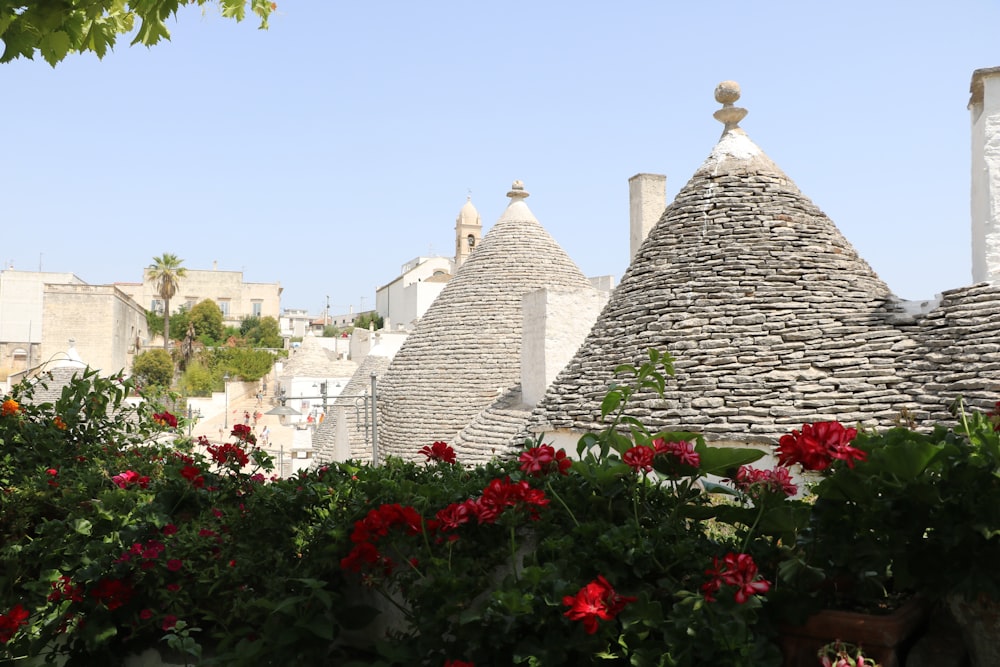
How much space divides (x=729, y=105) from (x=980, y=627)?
31.7ft

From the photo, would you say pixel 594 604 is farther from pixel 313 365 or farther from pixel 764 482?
pixel 313 365

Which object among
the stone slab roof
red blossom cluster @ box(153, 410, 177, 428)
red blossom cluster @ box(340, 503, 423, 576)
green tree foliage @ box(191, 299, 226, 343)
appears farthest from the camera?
green tree foliage @ box(191, 299, 226, 343)

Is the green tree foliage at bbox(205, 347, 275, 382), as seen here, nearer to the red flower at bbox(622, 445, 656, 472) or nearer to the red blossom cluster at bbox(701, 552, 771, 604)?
the red flower at bbox(622, 445, 656, 472)

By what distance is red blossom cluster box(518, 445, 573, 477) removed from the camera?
2.32 meters

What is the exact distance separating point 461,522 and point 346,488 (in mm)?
717

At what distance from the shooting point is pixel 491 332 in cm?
1546

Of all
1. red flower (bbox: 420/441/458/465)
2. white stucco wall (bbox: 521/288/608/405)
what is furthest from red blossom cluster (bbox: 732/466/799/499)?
white stucco wall (bbox: 521/288/608/405)

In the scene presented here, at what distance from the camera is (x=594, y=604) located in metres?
1.76

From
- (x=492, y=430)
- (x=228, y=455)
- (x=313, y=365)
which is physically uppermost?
(x=313, y=365)

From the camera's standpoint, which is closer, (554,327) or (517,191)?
(554,327)

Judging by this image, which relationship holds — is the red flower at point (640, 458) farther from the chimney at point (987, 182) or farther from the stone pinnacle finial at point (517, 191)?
the stone pinnacle finial at point (517, 191)

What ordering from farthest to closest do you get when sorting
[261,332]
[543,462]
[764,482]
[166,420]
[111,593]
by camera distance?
[261,332], [166,420], [111,593], [543,462], [764,482]

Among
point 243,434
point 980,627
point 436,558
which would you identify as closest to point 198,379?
point 243,434

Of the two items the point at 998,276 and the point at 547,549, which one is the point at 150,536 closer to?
the point at 547,549
